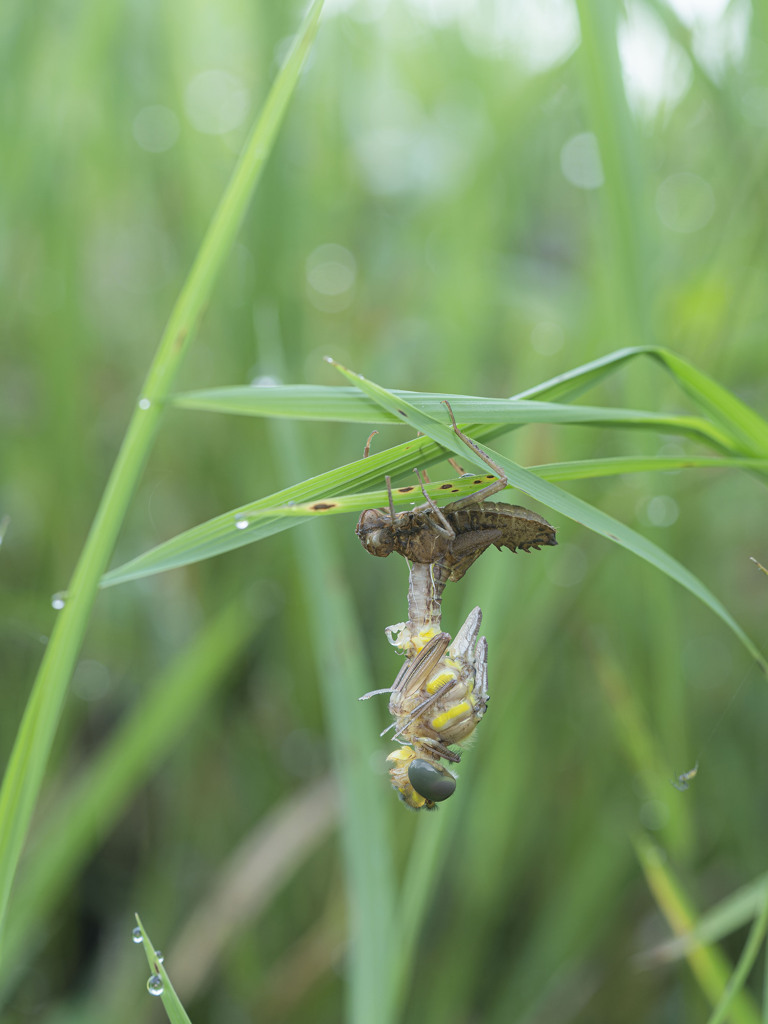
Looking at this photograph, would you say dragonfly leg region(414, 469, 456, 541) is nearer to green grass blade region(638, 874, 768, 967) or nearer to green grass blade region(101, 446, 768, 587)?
green grass blade region(101, 446, 768, 587)

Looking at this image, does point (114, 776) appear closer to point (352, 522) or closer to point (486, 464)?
point (352, 522)

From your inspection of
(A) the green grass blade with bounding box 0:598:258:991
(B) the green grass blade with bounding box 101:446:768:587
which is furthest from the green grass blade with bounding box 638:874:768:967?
(A) the green grass blade with bounding box 0:598:258:991

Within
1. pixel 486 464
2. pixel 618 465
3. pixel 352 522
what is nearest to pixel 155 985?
pixel 486 464

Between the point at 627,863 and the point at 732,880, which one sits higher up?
the point at 627,863

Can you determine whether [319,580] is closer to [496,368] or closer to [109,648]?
[109,648]

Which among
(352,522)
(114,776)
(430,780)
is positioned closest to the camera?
(430,780)

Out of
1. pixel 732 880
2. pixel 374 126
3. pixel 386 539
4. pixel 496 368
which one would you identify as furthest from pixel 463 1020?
pixel 374 126
